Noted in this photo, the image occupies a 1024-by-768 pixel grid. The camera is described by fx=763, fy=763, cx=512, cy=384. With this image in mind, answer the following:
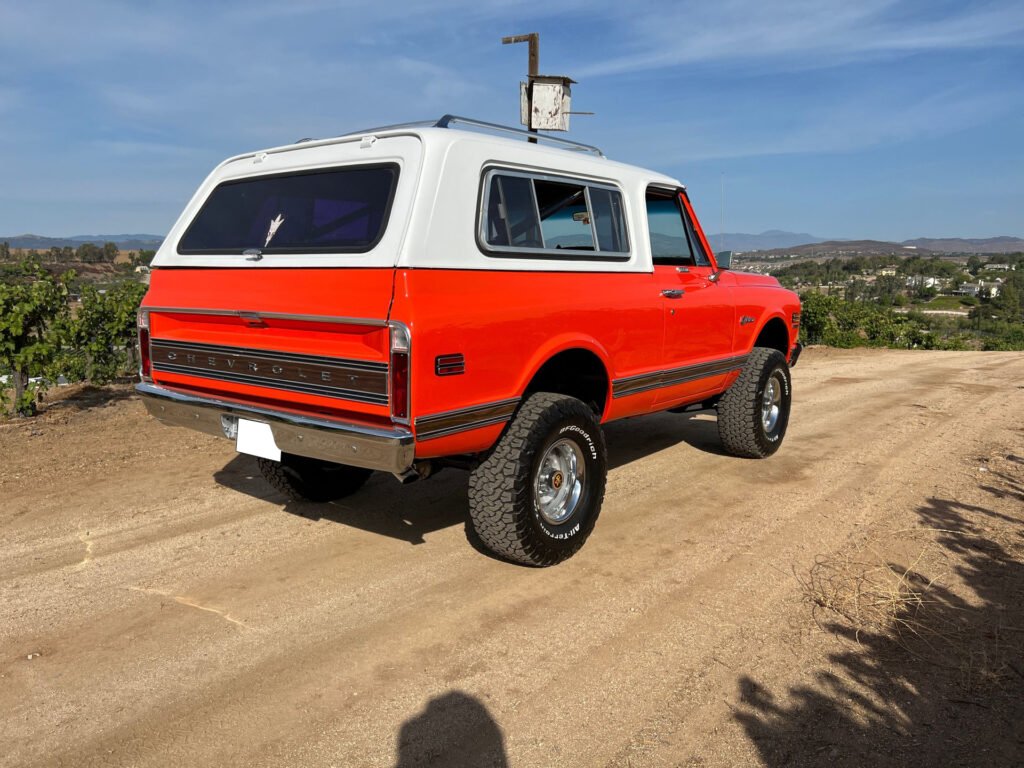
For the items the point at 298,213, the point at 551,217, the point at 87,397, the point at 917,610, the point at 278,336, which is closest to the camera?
the point at 917,610

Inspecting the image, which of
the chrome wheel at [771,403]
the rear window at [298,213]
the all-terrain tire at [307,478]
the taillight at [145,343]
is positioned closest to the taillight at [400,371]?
the rear window at [298,213]

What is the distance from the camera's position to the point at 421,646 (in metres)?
3.24

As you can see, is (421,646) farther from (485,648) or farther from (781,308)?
(781,308)

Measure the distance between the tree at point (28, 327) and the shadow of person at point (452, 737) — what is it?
6309 mm

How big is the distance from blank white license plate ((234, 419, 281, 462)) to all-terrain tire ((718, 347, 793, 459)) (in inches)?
150

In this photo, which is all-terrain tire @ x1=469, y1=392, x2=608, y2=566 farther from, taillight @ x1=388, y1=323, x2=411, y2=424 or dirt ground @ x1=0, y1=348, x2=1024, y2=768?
taillight @ x1=388, y1=323, x2=411, y2=424

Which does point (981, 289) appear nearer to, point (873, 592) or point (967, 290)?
point (967, 290)

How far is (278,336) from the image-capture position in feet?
12.0

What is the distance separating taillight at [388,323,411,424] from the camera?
3199 mm

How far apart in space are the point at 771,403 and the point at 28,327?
7.03 m

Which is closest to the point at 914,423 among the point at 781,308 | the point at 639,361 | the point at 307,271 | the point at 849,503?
the point at 781,308

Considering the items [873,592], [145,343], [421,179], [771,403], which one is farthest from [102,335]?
[873,592]

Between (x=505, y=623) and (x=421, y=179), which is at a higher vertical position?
(x=421, y=179)

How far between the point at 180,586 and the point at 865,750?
3093mm
